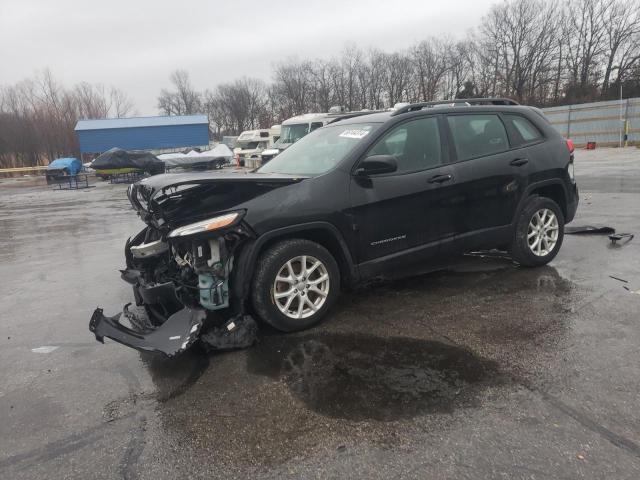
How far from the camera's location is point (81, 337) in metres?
4.28

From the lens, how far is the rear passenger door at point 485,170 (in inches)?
188

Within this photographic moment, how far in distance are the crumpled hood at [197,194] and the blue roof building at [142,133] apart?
4278cm

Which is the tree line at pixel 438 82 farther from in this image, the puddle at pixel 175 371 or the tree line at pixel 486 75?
the puddle at pixel 175 371

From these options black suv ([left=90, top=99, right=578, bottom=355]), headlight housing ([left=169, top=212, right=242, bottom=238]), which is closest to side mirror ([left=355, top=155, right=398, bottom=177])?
black suv ([left=90, top=99, right=578, bottom=355])

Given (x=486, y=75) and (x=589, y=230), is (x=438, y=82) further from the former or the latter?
(x=589, y=230)

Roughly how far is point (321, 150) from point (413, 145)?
0.90 meters

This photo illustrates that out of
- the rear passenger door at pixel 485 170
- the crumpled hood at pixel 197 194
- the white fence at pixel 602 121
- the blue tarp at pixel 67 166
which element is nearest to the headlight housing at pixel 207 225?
the crumpled hood at pixel 197 194

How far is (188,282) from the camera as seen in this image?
12.7ft

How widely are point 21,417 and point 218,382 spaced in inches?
47.6

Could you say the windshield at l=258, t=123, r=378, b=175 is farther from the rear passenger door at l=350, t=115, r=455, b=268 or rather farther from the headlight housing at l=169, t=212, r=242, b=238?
the headlight housing at l=169, t=212, r=242, b=238

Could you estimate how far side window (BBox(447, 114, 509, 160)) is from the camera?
4.85 meters

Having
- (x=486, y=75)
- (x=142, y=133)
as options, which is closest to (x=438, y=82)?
(x=486, y=75)

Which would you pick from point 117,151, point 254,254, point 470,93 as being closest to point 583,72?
point 470,93

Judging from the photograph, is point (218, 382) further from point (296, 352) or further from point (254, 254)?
point (254, 254)
